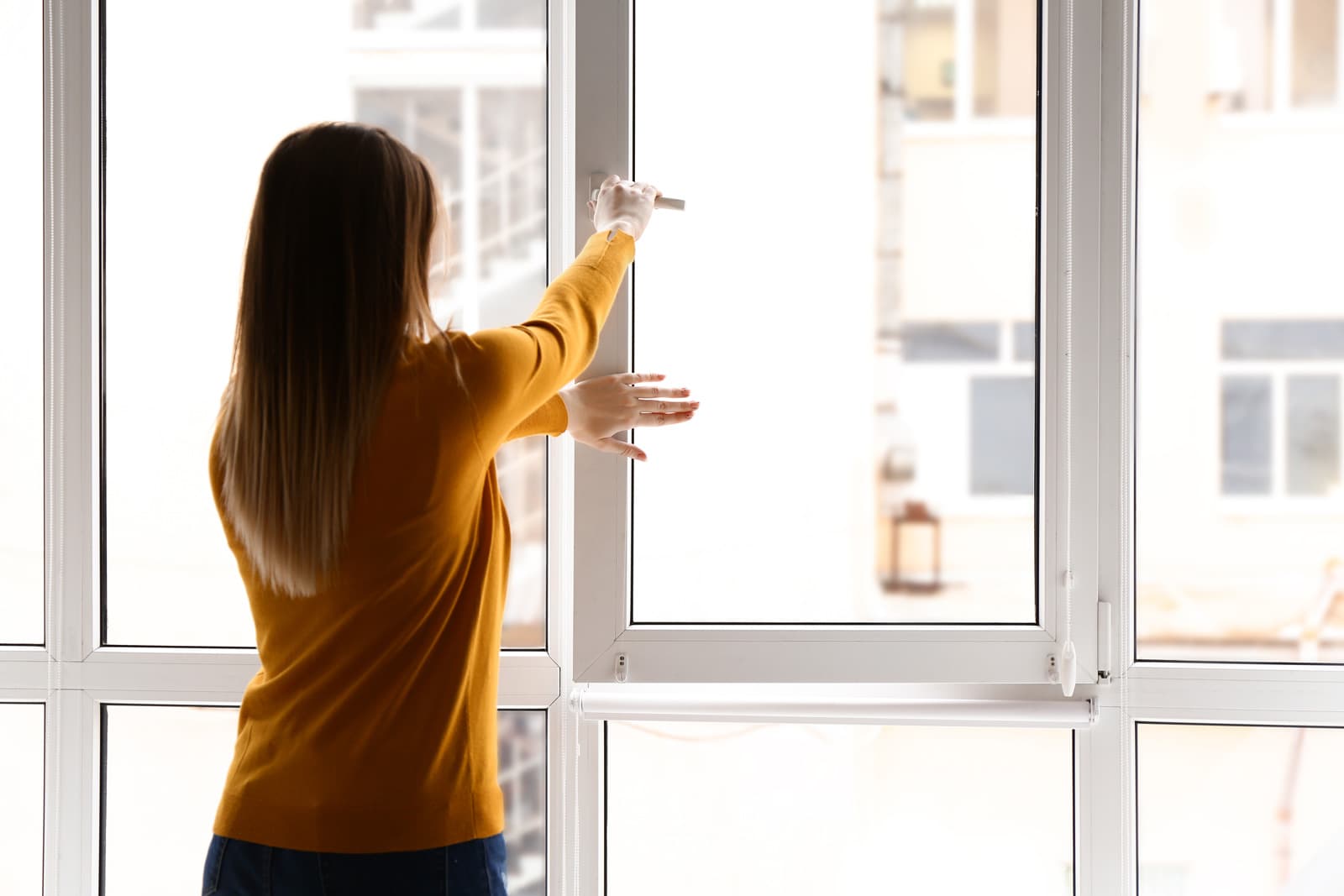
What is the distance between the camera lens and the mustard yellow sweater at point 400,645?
3.12ft

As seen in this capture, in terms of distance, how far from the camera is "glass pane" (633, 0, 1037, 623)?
4.48ft

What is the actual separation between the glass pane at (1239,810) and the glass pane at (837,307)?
0.29m

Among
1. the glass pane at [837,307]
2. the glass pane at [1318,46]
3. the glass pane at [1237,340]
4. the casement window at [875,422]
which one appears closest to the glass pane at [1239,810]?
the casement window at [875,422]

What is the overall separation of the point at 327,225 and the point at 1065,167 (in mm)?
933

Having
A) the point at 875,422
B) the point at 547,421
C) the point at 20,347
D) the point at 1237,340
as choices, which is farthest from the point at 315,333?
the point at 1237,340

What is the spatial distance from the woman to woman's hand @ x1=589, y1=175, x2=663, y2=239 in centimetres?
30

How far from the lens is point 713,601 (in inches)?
54.8

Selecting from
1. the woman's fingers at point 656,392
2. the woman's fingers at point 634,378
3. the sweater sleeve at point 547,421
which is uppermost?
the woman's fingers at point 634,378

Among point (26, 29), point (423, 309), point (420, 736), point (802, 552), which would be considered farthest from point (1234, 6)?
point (26, 29)

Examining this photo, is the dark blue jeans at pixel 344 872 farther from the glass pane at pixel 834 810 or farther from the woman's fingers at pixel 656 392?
the woman's fingers at pixel 656 392

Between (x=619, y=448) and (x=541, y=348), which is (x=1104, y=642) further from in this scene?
(x=541, y=348)

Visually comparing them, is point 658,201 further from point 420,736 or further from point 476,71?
point 420,736

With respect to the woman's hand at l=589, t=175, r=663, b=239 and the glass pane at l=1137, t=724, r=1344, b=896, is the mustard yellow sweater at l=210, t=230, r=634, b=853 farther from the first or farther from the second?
the glass pane at l=1137, t=724, r=1344, b=896

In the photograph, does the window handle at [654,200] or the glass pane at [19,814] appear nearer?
the window handle at [654,200]
